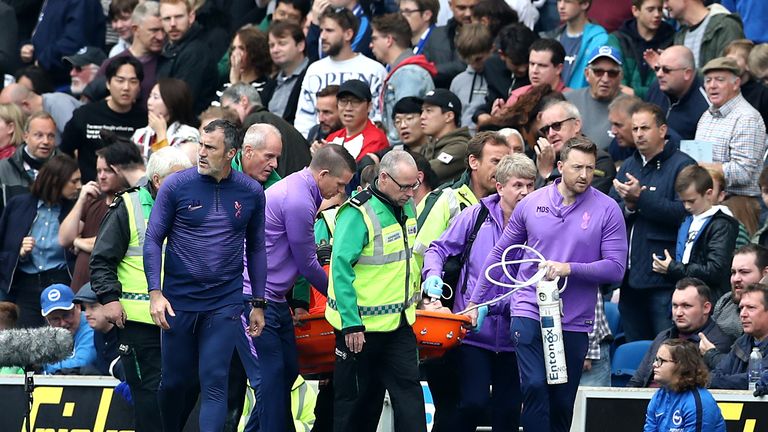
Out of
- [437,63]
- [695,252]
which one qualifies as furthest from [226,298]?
[437,63]

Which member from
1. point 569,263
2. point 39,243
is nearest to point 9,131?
point 39,243

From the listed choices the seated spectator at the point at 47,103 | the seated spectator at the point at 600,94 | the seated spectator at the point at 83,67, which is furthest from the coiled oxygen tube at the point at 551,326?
the seated spectator at the point at 83,67

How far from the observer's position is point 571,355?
11.2 meters

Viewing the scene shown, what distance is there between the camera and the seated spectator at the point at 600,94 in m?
14.8

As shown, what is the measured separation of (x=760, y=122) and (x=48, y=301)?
6.38 meters

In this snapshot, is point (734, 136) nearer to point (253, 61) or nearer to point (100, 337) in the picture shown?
point (253, 61)

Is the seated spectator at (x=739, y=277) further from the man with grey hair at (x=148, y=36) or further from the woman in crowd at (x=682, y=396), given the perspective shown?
the man with grey hair at (x=148, y=36)

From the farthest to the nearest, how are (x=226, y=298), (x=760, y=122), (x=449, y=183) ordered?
(x=760, y=122), (x=449, y=183), (x=226, y=298)

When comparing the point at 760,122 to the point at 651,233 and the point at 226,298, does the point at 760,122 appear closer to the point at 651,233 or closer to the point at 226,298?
the point at 651,233

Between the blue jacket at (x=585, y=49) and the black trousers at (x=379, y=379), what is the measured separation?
5.36m

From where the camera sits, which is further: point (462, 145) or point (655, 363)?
point (462, 145)

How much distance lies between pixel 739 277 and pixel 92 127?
23.6 ft

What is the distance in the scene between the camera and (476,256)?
38.7ft

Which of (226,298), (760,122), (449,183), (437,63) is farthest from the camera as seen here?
(437,63)
